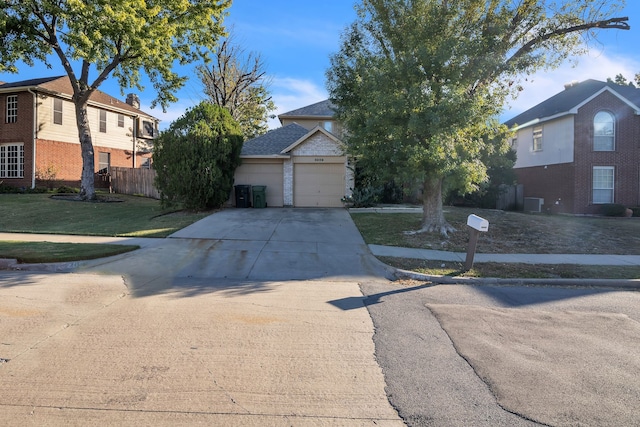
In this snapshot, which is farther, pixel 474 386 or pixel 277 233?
pixel 277 233

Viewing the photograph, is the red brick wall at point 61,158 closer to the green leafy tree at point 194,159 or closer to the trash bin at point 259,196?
the green leafy tree at point 194,159

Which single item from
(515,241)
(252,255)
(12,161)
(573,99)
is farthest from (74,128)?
(573,99)

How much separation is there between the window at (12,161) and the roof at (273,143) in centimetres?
1449

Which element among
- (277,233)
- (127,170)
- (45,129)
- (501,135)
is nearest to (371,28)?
(501,135)

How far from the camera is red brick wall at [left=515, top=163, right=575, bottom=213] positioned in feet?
73.6

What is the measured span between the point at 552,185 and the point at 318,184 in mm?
14077

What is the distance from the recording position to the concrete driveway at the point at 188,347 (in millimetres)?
3266

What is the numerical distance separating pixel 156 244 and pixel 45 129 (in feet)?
63.9

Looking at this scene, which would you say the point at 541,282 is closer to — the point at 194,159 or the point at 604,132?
the point at 194,159

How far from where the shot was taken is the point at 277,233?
13.0 metres

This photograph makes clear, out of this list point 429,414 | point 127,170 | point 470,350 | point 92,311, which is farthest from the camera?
point 127,170

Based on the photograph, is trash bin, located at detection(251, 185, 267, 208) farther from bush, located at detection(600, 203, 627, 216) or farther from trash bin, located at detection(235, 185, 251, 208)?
bush, located at detection(600, 203, 627, 216)

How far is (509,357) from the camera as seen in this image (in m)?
4.41

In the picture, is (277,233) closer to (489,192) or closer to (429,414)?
(429,414)
